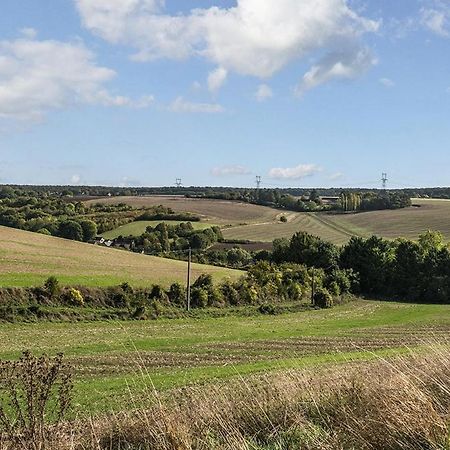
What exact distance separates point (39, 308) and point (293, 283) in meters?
27.7

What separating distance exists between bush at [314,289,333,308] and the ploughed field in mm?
23858

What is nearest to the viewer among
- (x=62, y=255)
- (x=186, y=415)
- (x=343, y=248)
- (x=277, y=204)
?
(x=186, y=415)

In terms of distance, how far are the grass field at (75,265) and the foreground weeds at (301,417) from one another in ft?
130

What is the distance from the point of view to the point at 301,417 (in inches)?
287

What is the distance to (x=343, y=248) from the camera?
253ft

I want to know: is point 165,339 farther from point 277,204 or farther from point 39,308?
point 277,204

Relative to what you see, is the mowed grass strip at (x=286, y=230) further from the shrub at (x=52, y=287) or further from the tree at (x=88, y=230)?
the shrub at (x=52, y=287)

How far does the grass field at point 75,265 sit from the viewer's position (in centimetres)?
5109

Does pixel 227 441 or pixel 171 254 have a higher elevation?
pixel 227 441

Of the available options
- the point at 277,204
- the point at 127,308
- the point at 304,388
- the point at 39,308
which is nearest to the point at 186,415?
the point at 304,388

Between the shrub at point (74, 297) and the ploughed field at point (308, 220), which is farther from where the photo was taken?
the ploughed field at point (308, 220)

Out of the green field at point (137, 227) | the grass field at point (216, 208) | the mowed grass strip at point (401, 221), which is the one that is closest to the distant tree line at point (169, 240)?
the green field at point (137, 227)

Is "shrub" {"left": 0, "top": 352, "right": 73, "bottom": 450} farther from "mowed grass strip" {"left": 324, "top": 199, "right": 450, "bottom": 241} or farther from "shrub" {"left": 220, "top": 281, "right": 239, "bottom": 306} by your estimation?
"mowed grass strip" {"left": 324, "top": 199, "right": 450, "bottom": 241}

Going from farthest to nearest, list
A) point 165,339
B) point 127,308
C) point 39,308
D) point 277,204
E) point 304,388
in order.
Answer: point 277,204 < point 127,308 < point 39,308 < point 165,339 < point 304,388
